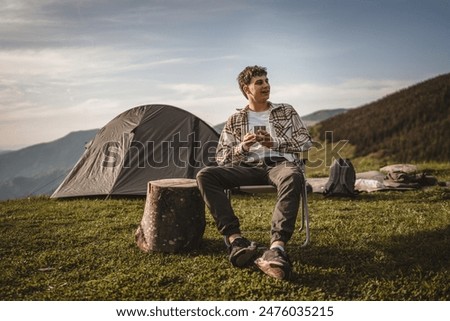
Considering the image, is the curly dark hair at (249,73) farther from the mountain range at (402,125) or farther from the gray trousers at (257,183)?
the mountain range at (402,125)

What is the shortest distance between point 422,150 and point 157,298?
35.6ft

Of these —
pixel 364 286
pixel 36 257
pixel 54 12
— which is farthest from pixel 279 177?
pixel 54 12

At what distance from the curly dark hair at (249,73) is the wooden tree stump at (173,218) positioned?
1130 mm

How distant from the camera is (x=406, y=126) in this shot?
13.9 metres

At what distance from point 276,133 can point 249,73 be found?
0.63 metres

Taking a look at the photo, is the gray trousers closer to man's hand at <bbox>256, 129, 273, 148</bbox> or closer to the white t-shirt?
the white t-shirt

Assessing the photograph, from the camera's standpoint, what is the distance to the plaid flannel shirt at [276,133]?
405 cm

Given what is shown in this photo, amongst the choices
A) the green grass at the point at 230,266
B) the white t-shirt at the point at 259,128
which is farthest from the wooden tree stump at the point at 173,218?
the white t-shirt at the point at 259,128

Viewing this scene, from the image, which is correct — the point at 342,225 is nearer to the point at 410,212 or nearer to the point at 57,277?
the point at 410,212

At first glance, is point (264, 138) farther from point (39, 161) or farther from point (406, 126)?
point (39, 161)

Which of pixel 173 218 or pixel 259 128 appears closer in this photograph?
pixel 173 218

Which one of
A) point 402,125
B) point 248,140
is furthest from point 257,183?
point 402,125

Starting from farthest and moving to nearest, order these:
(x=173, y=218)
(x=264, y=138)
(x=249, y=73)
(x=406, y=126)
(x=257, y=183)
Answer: (x=406, y=126) < (x=249, y=73) < (x=257, y=183) < (x=173, y=218) < (x=264, y=138)

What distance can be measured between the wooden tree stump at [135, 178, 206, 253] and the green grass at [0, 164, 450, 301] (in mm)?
111
